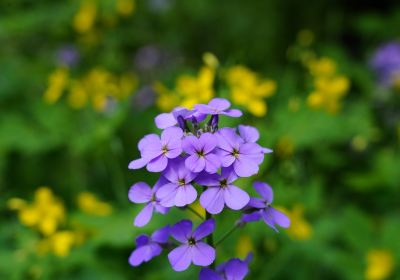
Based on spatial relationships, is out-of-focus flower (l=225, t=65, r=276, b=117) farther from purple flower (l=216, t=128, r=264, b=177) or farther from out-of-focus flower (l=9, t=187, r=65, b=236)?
purple flower (l=216, t=128, r=264, b=177)

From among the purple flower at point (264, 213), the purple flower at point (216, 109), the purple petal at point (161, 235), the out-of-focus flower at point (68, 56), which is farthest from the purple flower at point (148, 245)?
the out-of-focus flower at point (68, 56)

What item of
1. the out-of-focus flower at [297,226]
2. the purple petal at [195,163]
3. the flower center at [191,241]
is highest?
the out-of-focus flower at [297,226]

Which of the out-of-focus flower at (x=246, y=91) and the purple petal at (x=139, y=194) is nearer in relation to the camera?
the purple petal at (x=139, y=194)

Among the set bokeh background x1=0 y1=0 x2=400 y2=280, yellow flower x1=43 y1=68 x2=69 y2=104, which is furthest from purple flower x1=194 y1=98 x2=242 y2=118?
yellow flower x1=43 y1=68 x2=69 y2=104

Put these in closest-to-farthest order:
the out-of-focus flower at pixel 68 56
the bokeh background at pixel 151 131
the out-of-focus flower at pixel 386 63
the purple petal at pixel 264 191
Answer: the purple petal at pixel 264 191 → the bokeh background at pixel 151 131 → the out-of-focus flower at pixel 68 56 → the out-of-focus flower at pixel 386 63

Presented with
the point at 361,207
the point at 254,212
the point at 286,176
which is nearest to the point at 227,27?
the point at 361,207

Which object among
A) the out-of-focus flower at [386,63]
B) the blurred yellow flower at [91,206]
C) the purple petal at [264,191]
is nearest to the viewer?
the purple petal at [264,191]

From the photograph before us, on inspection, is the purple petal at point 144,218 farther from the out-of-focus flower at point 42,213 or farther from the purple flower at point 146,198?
the out-of-focus flower at point 42,213

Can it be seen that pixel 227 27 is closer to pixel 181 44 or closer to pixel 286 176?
pixel 181 44
